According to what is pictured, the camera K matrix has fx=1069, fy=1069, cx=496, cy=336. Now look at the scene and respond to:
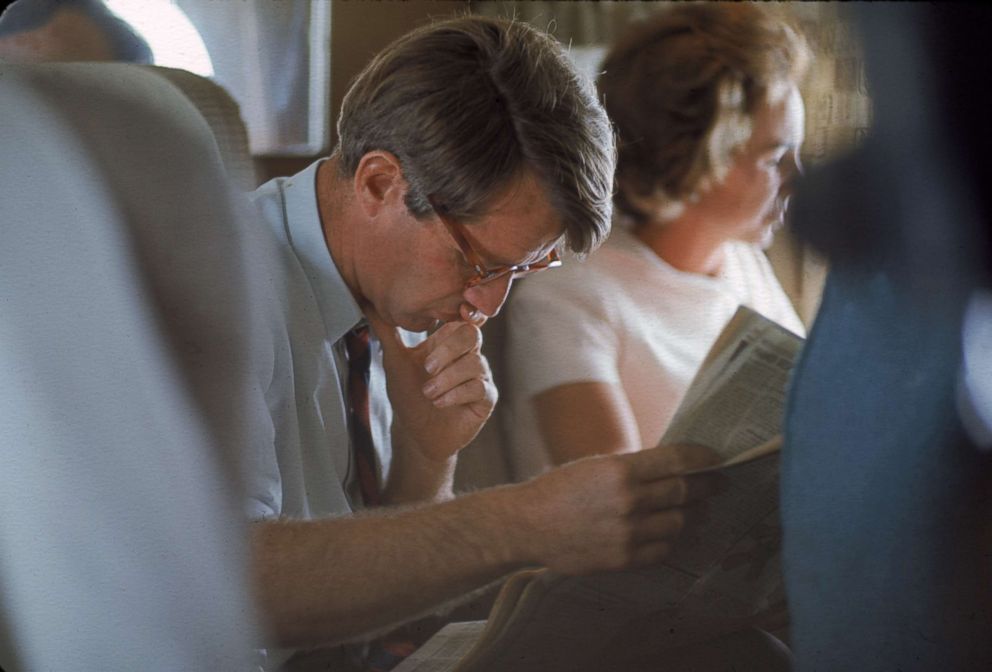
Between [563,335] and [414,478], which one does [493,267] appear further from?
[414,478]

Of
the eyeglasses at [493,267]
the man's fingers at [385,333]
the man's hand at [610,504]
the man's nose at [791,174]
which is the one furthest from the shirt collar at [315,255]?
the man's nose at [791,174]

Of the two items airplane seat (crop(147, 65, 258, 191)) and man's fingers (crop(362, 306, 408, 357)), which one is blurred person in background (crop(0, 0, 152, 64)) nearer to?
airplane seat (crop(147, 65, 258, 191))

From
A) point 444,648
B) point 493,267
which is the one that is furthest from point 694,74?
point 444,648

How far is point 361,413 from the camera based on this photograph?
1003mm

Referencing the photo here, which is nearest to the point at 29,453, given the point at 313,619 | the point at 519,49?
the point at 313,619

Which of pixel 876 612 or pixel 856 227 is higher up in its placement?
pixel 856 227

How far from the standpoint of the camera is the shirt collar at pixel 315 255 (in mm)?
979

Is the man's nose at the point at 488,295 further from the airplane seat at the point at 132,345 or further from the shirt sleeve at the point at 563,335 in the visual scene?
the airplane seat at the point at 132,345

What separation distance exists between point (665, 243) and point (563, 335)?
0.42 ft

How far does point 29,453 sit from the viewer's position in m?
1.03

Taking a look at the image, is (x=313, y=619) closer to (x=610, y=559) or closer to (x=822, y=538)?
(x=610, y=559)

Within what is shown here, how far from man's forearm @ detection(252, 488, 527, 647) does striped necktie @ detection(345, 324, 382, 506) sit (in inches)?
1.1

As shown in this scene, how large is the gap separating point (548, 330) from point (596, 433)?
0.11 meters

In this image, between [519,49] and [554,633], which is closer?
[519,49]
